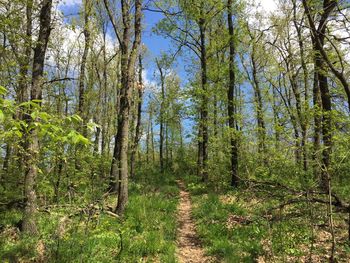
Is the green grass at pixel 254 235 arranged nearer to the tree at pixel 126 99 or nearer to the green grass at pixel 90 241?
the green grass at pixel 90 241

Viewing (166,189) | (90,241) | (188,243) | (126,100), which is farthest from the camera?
(166,189)

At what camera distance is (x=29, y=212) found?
692 cm

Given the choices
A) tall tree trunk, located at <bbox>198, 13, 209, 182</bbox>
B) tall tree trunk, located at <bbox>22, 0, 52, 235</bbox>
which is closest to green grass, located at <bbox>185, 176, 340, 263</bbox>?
tall tree trunk, located at <bbox>22, 0, 52, 235</bbox>

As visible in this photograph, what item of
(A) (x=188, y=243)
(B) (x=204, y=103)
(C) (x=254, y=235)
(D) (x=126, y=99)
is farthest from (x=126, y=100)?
(B) (x=204, y=103)

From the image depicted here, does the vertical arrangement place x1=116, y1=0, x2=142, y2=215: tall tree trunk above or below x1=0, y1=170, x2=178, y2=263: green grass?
above

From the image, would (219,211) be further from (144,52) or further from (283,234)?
(144,52)

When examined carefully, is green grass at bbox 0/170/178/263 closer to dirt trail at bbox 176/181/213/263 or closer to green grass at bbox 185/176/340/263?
dirt trail at bbox 176/181/213/263

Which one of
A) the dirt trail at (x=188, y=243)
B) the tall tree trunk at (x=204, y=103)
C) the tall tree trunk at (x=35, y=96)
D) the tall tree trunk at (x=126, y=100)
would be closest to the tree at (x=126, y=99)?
the tall tree trunk at (x=126, y=100)

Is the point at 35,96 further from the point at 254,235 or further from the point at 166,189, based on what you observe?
the point at 166,189

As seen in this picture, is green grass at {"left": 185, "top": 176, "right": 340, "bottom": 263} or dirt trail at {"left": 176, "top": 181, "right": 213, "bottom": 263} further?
dirt trail at {"left": 176, "top": 181, "right": 213, "bottom": 263}

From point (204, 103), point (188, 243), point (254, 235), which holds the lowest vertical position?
point (188, 243)

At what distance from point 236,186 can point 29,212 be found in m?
9.72

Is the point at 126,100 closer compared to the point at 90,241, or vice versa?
the point at 90,241

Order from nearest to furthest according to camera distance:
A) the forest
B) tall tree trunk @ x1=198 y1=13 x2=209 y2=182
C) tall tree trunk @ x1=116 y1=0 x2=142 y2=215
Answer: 1. the forest
2. tall tree trunk @ x1=116 y1=0 x2=142 y2=215
3. tall tree trunk @ x1=198 y1=13 x2=209 y2=182
